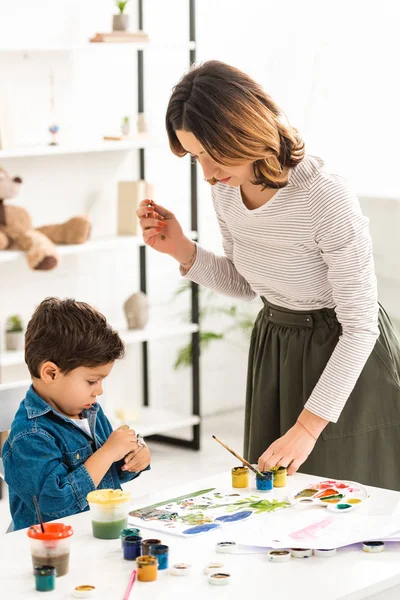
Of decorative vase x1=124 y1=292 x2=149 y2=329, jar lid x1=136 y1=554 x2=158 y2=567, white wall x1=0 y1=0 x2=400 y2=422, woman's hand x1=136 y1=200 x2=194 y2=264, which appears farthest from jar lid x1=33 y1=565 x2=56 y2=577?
decorative vase x1=124 y1=292 x2=149 y2=329

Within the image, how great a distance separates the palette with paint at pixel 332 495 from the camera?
6.09 feet

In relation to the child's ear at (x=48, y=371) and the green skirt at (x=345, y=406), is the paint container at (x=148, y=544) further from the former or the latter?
the green skirt at (x=345, y=406)

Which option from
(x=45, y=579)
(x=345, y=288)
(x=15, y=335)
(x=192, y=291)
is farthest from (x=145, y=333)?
(x=45, y=579)

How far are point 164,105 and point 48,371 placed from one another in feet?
9.98

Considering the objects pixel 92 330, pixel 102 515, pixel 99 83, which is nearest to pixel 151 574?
pixel 102 515

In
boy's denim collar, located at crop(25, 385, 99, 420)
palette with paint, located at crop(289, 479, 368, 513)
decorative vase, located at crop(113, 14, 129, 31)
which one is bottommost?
palette with paint, located at crop(289, 479, 368, 513)

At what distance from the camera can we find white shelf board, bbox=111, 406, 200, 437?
4531 millimetres

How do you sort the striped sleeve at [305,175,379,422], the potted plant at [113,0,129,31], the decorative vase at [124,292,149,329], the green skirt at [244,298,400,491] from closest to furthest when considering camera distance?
the striped sleeve at [305,175,379,422], the green skirt at [244,298,400,491], the potted plant at [113,0,129,31], the decorative vase at [124,292,149,329]

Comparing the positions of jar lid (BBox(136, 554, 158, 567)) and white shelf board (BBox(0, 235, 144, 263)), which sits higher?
white shelf board (BBox(0, 235, 144, 263))

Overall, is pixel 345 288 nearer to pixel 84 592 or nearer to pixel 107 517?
pixel 107 517

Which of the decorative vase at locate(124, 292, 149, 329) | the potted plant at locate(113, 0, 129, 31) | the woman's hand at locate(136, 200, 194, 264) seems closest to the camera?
the woman's hand at locate(136, 200, 194, 264)

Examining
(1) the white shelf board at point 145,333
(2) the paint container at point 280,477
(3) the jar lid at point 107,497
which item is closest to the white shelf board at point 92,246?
(1) the white shelf board at point 145,333

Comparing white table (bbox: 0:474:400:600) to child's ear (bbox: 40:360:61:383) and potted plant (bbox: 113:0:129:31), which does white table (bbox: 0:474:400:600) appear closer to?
child's ear (bbox: 40:360:61:383)

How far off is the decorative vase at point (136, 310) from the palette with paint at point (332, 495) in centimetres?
253
